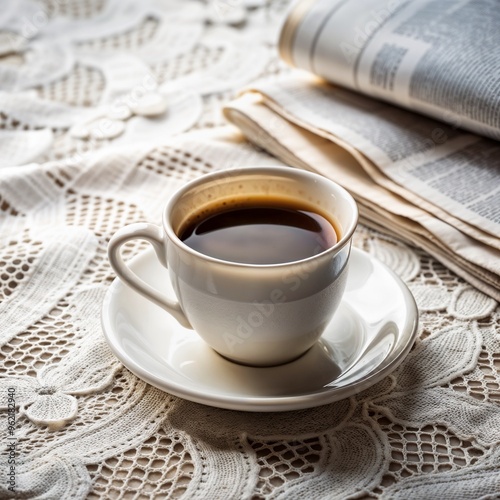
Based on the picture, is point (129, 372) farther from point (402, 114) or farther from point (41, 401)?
point (402, 114)

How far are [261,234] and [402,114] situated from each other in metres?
0.46

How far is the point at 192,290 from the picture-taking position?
623 mm

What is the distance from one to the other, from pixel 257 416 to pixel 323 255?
0.15m

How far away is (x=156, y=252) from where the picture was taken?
0.67 metres

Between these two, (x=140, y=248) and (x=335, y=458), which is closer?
(x=335, y=458)

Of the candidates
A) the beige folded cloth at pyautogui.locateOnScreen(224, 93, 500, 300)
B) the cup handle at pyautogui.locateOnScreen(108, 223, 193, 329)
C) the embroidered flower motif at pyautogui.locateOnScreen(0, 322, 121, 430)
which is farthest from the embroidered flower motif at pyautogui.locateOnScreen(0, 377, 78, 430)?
the beige folded cloth at pyautogui.locateOnScreen(224, 93, 500, 300)

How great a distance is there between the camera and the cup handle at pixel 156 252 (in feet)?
2.13

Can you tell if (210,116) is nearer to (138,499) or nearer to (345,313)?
(345,313)

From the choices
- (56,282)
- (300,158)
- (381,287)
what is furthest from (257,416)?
(300,158)

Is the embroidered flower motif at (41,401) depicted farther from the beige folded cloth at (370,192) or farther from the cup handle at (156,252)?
the beige folded cloth at (370,192)

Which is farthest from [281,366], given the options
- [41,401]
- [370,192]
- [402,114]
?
[402,114]

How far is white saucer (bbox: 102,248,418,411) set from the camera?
0.59m

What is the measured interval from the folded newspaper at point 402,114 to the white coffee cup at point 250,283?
8.3 inches

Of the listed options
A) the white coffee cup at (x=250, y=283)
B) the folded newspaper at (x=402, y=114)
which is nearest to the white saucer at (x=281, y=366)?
the white coffee cup at (x=250, y=283)
